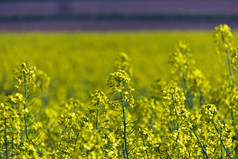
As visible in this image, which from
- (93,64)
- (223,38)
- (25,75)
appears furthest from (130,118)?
(93,64)

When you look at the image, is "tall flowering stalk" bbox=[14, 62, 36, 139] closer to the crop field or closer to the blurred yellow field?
the crop field

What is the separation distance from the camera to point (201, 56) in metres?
15.9

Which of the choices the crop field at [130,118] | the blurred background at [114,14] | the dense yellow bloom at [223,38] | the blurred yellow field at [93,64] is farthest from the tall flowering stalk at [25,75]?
the blurred background at [114,14]

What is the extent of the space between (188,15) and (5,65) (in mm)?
38234

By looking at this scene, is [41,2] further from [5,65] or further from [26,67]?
[26,67]

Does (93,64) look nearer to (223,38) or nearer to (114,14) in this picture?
(223,38)

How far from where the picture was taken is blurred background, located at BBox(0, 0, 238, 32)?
42094 mm

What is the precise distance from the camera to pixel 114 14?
48.7 m

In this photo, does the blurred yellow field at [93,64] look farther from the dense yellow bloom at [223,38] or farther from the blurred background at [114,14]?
the blurred background at [114,14]

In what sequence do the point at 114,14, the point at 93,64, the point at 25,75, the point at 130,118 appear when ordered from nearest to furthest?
1. the point at 25,75
2. the point at 130,118
3. the point at 93,64
4. the point at 114,14

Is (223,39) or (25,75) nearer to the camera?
(25,75)

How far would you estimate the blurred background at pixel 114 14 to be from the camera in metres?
42.1

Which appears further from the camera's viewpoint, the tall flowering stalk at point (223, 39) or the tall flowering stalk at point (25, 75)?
the tall flowering stalk at point (223, 39)

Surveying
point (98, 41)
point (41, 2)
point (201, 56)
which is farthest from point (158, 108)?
point (41, 2)
